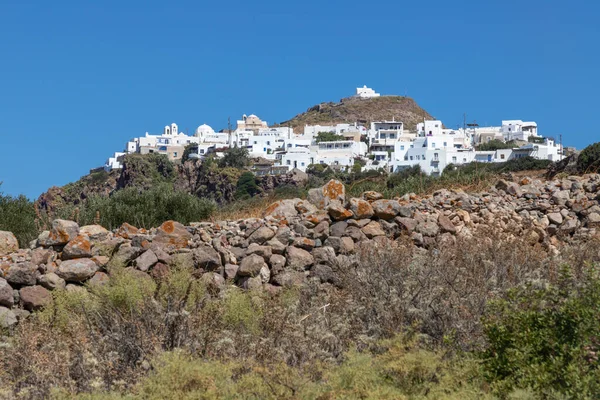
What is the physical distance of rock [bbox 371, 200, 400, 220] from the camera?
1100cm

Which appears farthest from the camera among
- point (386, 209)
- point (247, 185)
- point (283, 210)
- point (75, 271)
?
point (247, 185)

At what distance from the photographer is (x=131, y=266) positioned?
9.55m

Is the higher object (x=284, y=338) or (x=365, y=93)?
(x=365, y=93)

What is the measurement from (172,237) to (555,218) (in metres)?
6.61

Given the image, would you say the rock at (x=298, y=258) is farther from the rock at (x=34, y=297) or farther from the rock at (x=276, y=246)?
the rock at (x=34, y=297)

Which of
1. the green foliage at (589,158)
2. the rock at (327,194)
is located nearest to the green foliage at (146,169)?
the green foliage at (589,158)

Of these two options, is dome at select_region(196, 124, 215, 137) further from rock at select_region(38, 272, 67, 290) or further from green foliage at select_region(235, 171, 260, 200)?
rock at select_region(38, 272, 67, 290)

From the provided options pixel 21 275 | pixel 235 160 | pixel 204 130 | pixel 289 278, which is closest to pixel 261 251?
pixel 289 278

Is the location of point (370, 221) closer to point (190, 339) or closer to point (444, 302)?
point (444, 302)

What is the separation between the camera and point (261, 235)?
10.2 metres

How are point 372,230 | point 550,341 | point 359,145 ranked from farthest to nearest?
point 359,145
point 372,230
point 550,341

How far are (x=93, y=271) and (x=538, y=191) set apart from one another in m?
7.90

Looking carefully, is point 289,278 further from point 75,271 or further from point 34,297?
point 34,297

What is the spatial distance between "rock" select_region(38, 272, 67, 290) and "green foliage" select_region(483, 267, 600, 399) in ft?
19.2
